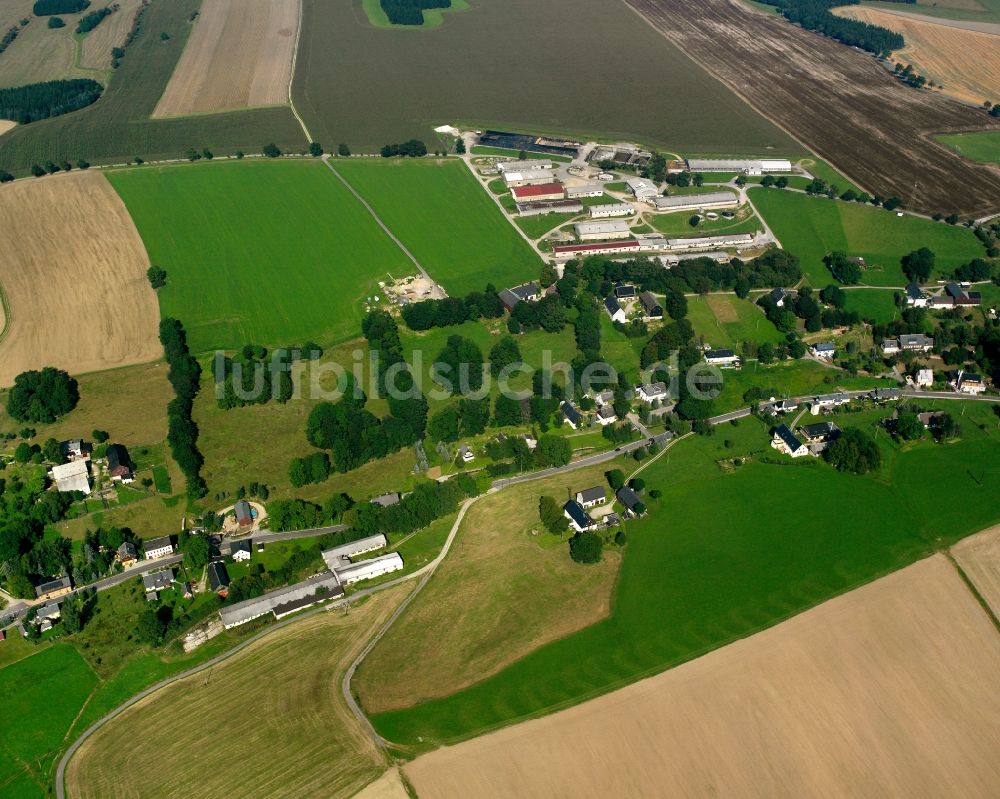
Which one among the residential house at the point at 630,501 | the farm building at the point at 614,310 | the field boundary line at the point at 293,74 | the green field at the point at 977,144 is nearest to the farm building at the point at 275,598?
the residential house at the point at 630,501

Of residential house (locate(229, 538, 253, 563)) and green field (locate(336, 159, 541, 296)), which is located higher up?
green field (locate(336, 159, 541, 296))

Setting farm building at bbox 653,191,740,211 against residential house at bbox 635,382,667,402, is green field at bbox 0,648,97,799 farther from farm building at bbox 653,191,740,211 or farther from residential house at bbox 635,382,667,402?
farm building at bbox 653,191,740,211

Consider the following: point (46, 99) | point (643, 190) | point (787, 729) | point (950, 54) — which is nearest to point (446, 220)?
point (643, 190)

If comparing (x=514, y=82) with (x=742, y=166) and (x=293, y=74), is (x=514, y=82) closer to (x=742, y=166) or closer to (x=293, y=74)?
(x=293, y=74)

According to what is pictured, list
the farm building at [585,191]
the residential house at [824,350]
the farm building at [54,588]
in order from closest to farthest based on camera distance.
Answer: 1. the farm building at [54,588]
2. the residential house at [824,350]
3. the farm building at [585,191]

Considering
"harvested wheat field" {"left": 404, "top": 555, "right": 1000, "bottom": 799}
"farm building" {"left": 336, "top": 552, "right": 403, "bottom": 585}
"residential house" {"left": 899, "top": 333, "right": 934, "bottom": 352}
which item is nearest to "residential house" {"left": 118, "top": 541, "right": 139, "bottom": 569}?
"farm building" {"left": 336, "top": 552, "right": 403, "bottom": 585}

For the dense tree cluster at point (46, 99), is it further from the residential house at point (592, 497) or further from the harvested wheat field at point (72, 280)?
the residential house at point (592, 497)
